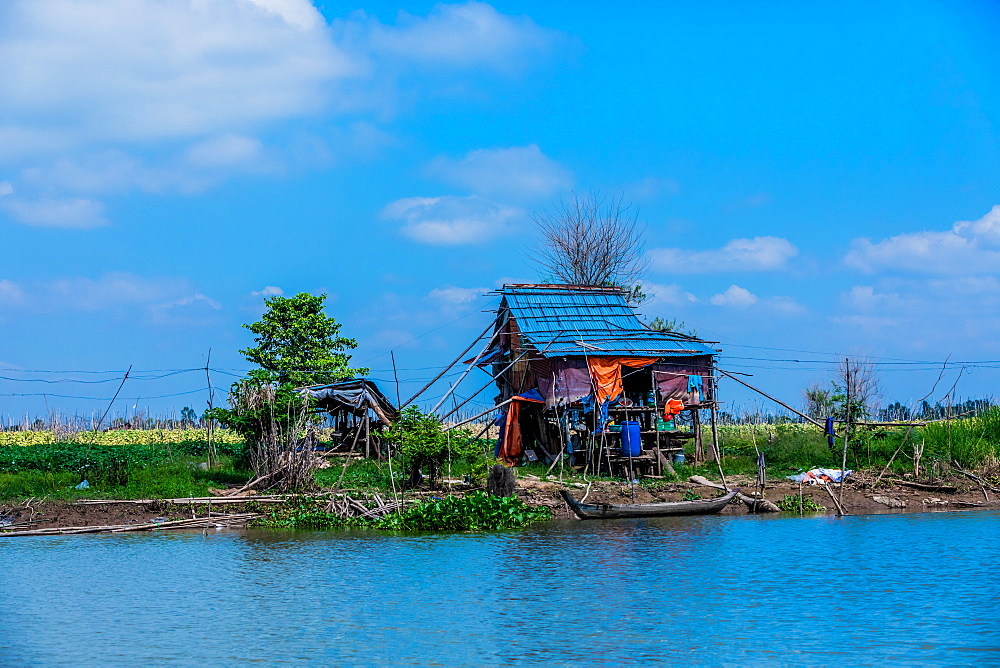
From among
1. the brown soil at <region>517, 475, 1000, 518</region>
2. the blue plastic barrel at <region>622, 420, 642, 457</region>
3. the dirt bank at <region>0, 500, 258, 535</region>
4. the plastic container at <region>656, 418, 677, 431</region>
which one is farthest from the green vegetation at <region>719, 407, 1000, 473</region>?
the dirt bank at <region>0, 500, 258, 535</region>

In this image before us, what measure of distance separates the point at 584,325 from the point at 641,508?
918cm

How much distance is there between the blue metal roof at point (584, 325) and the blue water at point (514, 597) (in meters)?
8.10

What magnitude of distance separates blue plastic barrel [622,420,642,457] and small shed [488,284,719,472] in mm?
51

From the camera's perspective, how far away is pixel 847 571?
12.5 metres

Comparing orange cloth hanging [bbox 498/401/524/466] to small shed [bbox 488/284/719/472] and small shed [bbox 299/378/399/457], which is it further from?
small shed [bbox 299/378/399/457]

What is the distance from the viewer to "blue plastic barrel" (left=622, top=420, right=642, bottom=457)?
2141cm

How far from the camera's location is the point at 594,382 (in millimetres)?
23703

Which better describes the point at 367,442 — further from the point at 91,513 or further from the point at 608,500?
the point at 91,513

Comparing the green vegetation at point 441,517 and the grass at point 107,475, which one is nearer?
the green vegetation at point 441,517

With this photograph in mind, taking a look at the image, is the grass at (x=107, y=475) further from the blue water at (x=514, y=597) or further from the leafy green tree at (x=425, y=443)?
the leafy green tree at (x=425, y=443)

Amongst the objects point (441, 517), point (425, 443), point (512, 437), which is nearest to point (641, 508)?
point (441, 517)

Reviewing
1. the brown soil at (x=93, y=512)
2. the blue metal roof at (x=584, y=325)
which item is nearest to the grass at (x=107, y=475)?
the brown soil at (x=93, y=512)

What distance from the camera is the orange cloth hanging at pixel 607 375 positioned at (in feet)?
77.8

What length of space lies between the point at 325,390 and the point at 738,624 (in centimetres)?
1750
